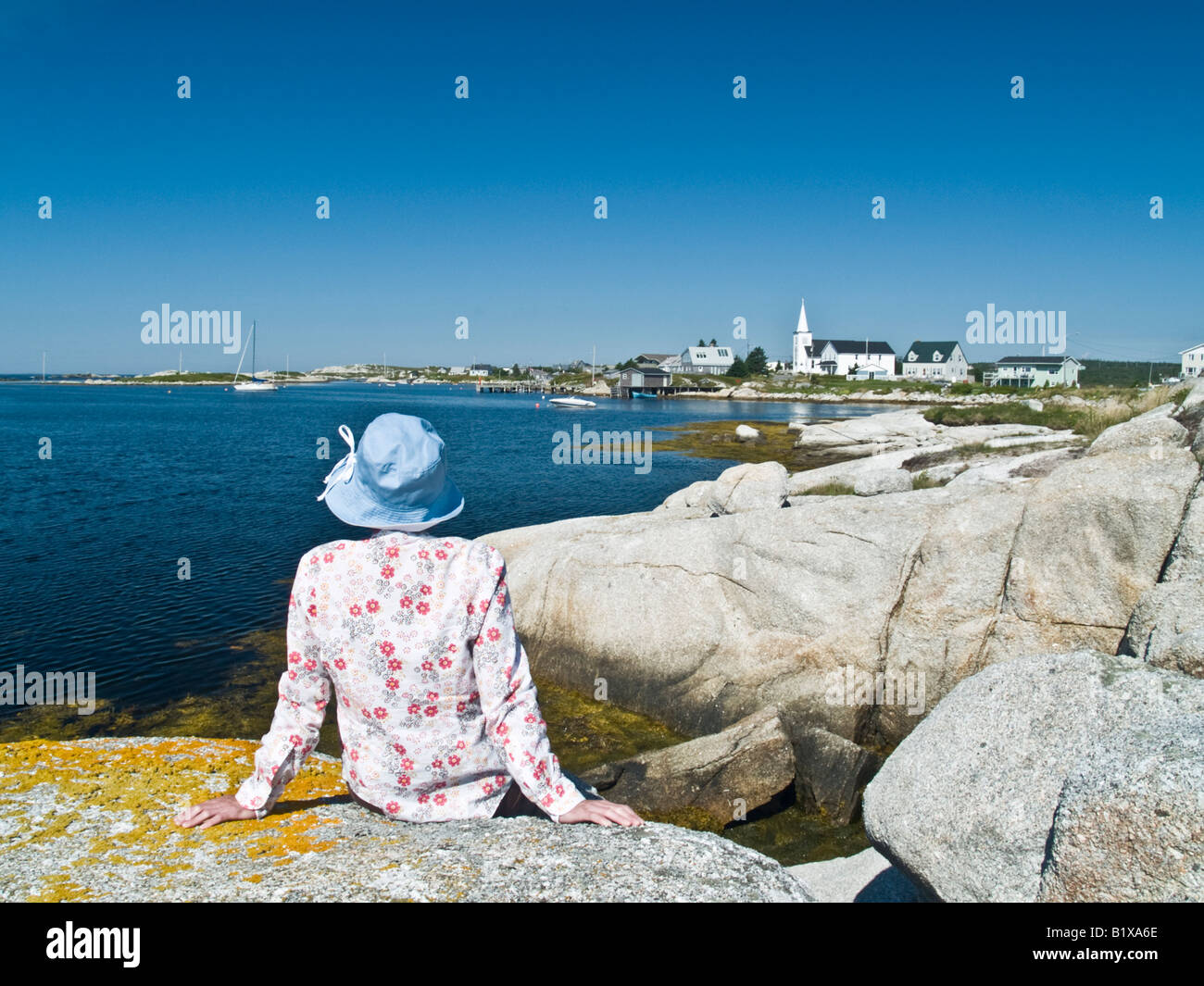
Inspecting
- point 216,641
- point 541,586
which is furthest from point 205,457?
point 541,586

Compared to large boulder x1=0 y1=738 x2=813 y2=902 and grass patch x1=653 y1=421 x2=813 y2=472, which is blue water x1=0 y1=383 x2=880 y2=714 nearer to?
grass patch x1=653 y1=421 x2=813 y2=472

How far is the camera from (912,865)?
5.32 meters

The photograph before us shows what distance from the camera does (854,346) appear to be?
6752 inches

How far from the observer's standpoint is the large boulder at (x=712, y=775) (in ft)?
33.6

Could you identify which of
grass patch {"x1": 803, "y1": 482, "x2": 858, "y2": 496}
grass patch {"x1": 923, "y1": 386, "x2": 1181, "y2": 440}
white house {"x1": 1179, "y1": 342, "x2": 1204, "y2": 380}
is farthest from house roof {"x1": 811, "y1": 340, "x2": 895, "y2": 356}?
grass patch {"x1": 803, "y1": 482, "x2": 858, "y2": 496}

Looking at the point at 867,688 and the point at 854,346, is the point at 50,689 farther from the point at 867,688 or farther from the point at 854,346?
the point at 854,346

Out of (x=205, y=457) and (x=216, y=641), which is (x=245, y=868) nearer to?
(x=216, y=641)

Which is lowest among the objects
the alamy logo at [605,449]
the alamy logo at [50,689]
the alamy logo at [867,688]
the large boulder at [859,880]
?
the alamy logo at [50,689]

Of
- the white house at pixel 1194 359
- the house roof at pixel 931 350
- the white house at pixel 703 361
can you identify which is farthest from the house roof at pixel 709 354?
the white house at pixel 1194 359

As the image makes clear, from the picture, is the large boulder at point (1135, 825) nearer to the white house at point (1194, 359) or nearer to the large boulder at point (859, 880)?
Answer: the large boulder at point (859, 880)

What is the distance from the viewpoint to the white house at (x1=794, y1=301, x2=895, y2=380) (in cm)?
16812

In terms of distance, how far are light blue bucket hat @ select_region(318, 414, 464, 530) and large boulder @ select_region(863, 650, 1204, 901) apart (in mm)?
3395
